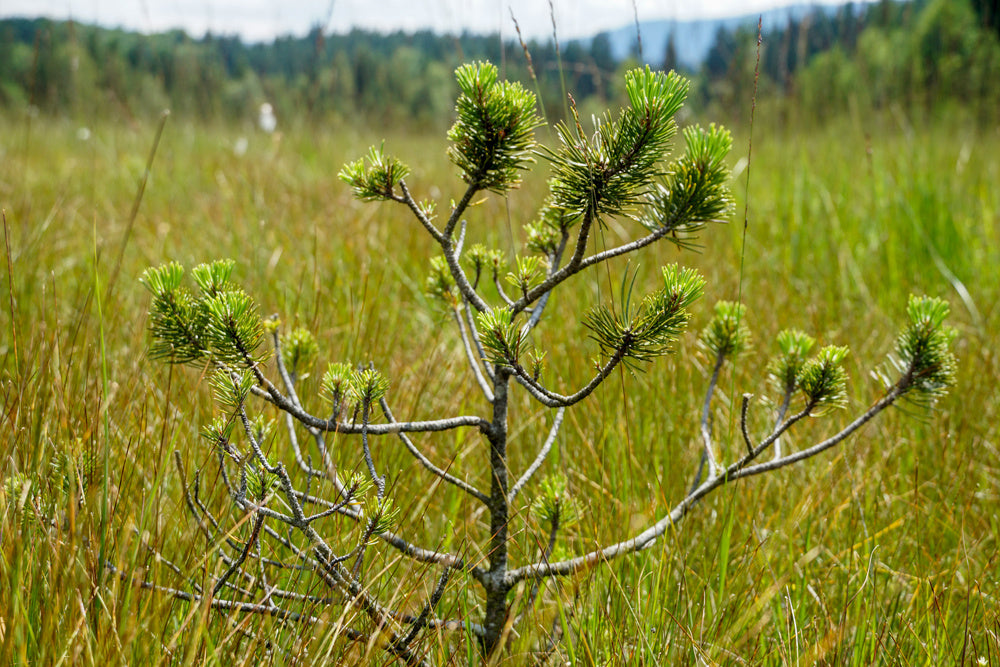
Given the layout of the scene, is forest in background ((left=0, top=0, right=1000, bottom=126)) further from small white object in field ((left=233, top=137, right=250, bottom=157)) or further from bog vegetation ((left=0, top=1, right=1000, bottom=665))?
bog vegetation ((left=0, top=1, right=1000, bottom=665))

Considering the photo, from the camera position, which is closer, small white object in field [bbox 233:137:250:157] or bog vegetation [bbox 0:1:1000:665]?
Answer: bog vegetation [bbox 0:1:1000:665]

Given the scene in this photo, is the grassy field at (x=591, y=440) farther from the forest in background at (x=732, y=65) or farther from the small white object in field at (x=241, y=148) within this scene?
the small white object in field at (x=241, y=148)

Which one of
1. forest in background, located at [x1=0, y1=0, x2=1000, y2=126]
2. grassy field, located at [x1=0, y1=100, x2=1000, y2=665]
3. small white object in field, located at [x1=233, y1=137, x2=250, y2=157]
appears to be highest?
forest in background, located at [x1=0, y1=0, x2=1000, y2=126]

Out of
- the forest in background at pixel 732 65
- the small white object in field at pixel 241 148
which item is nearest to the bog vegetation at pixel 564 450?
the forest in background at pixel 732 65

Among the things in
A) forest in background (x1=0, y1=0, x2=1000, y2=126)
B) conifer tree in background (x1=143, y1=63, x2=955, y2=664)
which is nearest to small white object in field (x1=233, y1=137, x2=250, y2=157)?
forest in background (x1=0, y1=0, x2=1000, y2=126)

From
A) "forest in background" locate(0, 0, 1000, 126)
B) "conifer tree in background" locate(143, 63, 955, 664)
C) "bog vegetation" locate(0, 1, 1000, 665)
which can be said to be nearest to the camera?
"conifer tree in background" locate(143, 63, 955, 664)

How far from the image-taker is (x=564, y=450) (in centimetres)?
190

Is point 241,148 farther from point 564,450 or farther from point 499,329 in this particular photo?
point 499,329

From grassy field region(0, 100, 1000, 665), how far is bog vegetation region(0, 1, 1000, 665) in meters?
0.01

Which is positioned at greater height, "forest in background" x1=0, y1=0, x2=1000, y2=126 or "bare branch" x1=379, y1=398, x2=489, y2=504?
"forest in background" x1=0, y1=0, x2=1000, y2=126

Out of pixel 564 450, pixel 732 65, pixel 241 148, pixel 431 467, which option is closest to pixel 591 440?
pixel 564 450

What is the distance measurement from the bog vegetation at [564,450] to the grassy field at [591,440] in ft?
0.04

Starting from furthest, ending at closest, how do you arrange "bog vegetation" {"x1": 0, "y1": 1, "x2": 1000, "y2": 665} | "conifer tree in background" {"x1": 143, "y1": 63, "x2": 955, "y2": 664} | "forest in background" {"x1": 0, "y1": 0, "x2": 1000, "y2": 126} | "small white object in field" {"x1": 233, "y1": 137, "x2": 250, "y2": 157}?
"small white object in field" {"x1": 233, "y1": 137, "x2": 250, "y2": 157} < "forest in background" {"x1": 0, "y1": 0, "x2": 1000, "y2": 126} < "bog vegetation" {"x1": 0, "y1": 1, "x2": 1000, "y2": 665} < "conifer tree in background" {"x1": 143, "y1": 63, "x2": 955, "y2": 664}

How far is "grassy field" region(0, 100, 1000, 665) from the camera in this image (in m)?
1.08
